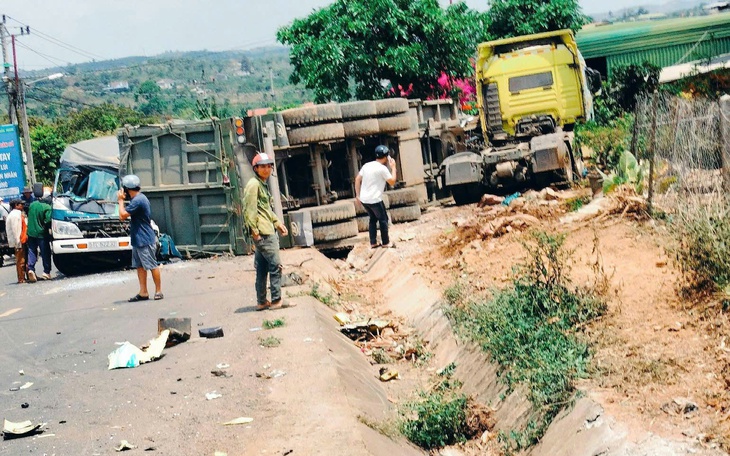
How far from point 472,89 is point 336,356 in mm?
30903

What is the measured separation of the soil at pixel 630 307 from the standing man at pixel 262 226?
2.24 meters

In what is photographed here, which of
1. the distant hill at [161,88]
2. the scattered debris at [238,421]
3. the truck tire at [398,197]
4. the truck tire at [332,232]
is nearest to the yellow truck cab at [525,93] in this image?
the truck tire at [398,197]

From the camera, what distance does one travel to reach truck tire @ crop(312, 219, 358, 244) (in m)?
17.6

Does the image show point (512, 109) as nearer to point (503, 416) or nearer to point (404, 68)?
point (404, 68)

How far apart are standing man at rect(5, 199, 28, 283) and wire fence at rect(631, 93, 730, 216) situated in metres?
12.3

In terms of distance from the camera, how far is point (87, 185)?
20875 mm

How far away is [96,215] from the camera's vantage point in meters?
19.3

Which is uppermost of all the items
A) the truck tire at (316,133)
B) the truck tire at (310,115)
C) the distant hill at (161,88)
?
the distant hill at (161,88)

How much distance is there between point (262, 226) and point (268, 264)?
497mm

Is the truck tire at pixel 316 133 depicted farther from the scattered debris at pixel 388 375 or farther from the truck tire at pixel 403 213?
the scattered debris at pixel 388 375

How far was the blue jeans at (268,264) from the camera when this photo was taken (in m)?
12.2

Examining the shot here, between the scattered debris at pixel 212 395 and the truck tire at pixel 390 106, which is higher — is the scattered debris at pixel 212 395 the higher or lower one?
the lower one

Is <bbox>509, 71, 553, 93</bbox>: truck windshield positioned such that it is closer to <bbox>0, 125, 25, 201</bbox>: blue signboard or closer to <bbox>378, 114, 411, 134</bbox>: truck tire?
<bbox>378, 114, 411, 134</bbox>: truck tire

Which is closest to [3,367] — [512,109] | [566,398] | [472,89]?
[566,398]
